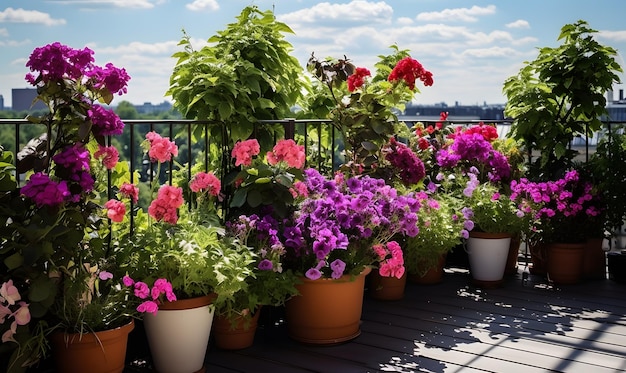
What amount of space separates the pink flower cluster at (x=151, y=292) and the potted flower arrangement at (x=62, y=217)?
0.22ft

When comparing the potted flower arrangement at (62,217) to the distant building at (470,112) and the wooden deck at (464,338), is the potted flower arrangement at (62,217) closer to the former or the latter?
the wooden deck at (464,338)

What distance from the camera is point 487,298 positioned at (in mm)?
4207

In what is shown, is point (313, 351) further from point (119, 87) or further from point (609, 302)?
point (609, 302)

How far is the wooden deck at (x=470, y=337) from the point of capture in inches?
120

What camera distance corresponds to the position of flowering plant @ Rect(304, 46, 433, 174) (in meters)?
4.24

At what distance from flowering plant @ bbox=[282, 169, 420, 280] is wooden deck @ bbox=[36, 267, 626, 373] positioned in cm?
36

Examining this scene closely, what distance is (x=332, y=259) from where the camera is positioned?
10.9ft

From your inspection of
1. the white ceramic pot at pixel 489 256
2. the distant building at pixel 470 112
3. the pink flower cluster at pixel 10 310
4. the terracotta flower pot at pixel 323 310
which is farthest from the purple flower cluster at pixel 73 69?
the distant building at pixel 470 112

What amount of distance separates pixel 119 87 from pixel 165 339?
1010 mm

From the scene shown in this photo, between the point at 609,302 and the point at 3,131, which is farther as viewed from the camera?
the point at 3,131

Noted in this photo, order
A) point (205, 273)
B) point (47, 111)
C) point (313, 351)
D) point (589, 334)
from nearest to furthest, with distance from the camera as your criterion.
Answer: point (47, 111), point (205, 273), point (313, 351), point (589, 334)

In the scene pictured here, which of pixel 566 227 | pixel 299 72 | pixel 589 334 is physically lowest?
pixel 589 334

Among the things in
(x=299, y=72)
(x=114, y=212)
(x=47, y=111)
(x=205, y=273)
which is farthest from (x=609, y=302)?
(x=47, y=111)

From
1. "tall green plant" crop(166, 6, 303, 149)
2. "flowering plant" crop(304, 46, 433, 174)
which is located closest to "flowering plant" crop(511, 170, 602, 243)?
"flowering plant" crop(304, 46, 433, 174)
